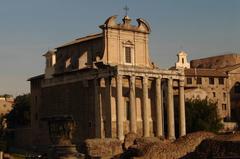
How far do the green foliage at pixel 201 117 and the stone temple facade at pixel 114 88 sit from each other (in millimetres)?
3014

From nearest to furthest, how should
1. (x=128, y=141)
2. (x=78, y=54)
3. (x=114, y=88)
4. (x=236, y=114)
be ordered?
(x=128, y=141) < (x=114, y=88) < (x=78, y=54) < (x=236, y=114)

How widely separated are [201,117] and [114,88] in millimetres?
12334

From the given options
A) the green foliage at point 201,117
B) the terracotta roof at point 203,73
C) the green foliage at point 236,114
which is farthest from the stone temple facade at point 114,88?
the green foliage at point 236,114

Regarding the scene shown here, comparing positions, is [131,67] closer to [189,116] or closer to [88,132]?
[88,132]

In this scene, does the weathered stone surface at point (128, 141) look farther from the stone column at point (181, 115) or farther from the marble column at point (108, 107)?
the stone column at point (181, 115)

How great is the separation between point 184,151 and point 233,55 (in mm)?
73612

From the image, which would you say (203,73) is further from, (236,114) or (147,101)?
(147,101)

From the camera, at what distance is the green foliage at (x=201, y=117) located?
6038 cm

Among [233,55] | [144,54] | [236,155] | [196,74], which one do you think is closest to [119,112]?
[144,54]

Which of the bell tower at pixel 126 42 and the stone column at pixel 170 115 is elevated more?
→ the bell tower at pixel 126 42

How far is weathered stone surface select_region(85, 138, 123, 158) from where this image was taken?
3071cm

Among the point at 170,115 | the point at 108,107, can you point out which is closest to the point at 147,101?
the point at 170,115

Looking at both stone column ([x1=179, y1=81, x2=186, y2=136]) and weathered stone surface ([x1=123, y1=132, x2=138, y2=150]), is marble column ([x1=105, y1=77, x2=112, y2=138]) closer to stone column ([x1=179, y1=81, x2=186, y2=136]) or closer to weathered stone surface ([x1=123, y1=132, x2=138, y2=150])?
stone column ([x1=179, y1=81, x2=186, y2=136])

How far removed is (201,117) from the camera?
203 feet
